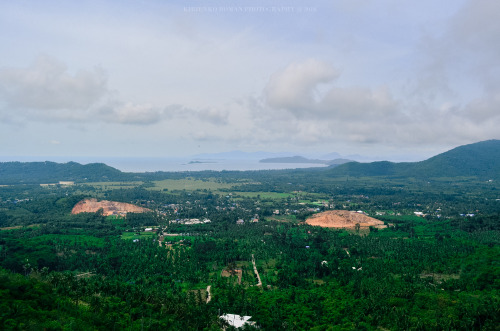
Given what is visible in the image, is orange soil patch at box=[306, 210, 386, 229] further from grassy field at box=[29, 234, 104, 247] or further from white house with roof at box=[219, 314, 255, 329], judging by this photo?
white house with roof at box=[219, 314, 255, 329]

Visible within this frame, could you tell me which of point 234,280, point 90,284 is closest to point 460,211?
point 234,280

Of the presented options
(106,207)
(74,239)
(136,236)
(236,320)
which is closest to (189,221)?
(136,236)

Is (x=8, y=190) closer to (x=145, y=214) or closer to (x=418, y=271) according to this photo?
(x=145, y=214)

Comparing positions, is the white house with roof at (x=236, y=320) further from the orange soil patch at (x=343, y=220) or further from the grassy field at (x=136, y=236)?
the orange soil patch at (x=343, y=220)

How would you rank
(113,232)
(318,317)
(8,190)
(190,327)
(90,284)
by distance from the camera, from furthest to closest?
(8,190)
(113,232)
(90,284)
(318,317)
(190,327)

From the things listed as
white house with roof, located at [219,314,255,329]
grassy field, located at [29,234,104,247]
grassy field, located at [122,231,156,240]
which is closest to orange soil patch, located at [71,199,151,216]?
grassy field, located at [122,231,156,240]

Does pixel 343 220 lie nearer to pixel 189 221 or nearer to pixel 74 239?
pixel 189 221
